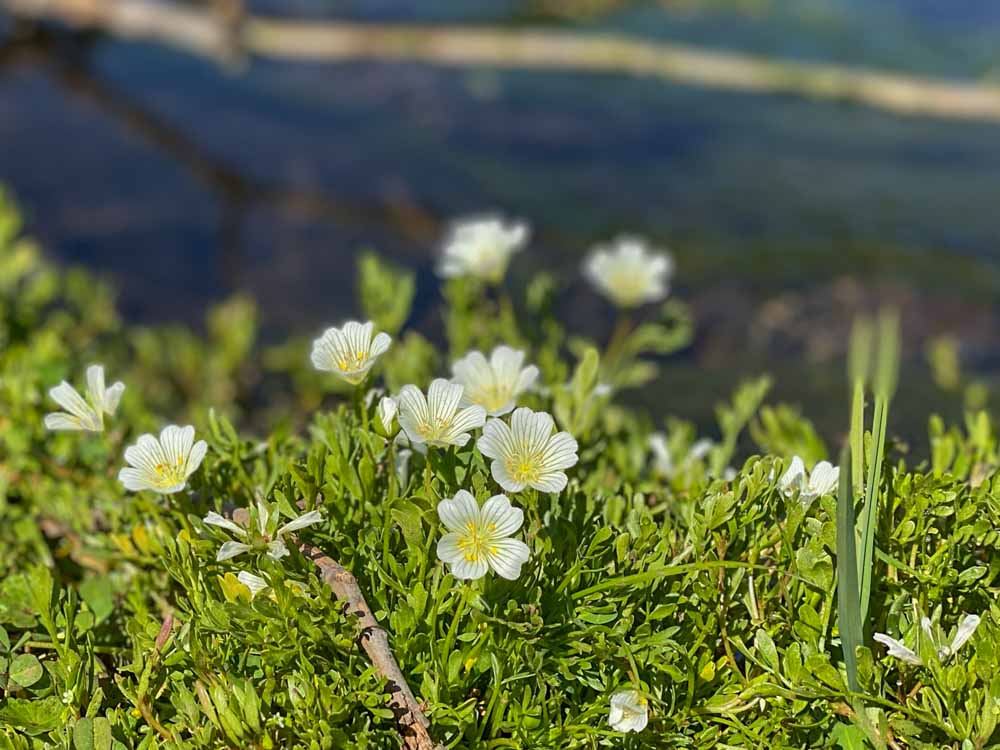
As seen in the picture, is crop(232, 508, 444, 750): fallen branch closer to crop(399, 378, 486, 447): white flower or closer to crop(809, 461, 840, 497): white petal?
crop(399, 378, 486, 447): white flower

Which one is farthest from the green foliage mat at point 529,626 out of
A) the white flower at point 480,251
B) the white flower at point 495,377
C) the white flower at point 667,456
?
the white flower at point 480,251

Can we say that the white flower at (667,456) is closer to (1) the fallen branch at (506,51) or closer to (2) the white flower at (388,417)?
(2) the white flower at (388,417)

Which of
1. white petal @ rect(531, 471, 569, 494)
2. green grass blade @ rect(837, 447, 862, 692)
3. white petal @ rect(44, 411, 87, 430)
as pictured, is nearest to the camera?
green grass blade @ rect(837, 447, 862, 692)

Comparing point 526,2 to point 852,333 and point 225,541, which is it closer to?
point 852,333

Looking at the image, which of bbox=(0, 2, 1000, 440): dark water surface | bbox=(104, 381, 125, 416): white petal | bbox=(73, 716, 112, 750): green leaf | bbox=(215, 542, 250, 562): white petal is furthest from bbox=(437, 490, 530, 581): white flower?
bbox=(0, 2, 1000, 440): dark water surface

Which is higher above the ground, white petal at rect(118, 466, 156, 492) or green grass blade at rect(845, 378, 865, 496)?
green grass blade at rect(845, 378, 865, 496)

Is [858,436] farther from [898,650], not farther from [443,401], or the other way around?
[443,401]
